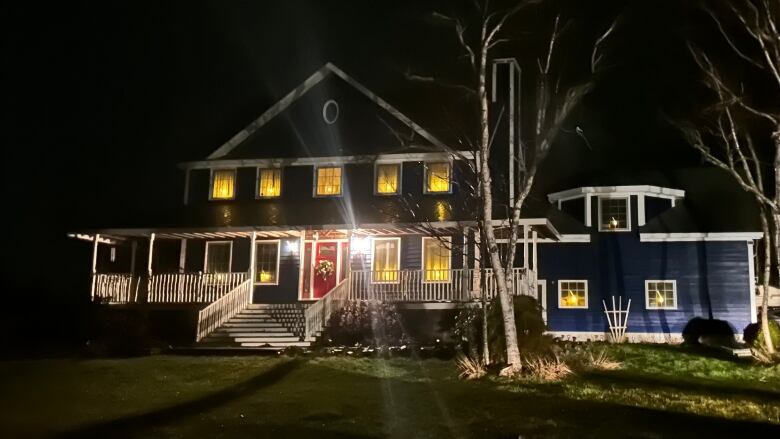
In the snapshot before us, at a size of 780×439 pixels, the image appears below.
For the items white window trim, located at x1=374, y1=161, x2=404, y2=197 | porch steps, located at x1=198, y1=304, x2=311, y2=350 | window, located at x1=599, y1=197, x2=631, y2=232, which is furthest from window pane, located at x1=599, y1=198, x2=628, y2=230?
porch steps, located at x1=198, y1=304, x2=311, y2=350

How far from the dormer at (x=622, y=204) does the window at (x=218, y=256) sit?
12388 millimetres

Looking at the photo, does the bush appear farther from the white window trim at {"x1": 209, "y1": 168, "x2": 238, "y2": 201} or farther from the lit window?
the white window trim at {"x1": 209, "y1": 168, "x2": 238, "y2": 201}

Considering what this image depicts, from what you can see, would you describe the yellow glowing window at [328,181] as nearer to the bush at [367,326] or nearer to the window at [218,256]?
the window at [218,256]

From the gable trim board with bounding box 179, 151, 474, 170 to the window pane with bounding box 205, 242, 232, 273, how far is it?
9.36 ft

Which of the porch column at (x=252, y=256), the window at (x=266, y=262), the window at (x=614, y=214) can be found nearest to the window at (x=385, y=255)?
the window at (x=266, y=262)

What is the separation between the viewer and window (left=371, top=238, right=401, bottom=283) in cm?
2366

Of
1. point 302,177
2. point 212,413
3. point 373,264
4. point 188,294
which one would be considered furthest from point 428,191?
point 212,413

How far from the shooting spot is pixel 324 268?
955 inches

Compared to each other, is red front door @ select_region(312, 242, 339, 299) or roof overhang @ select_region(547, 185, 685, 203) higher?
roof overhang @ select_region(547, 185, 685, 203)

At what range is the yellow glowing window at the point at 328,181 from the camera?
80.7 ft

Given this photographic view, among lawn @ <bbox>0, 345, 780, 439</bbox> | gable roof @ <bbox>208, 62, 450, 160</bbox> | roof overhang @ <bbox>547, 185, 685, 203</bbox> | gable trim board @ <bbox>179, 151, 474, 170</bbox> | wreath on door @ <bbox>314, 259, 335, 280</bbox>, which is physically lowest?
lawn @ <bbox>0, 345, 780, 439</bbox>

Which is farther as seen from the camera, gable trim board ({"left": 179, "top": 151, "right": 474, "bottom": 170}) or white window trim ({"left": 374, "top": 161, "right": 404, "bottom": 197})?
white window trim ({"left": 374, "top": 161, "right": 404, "bottom": 197})

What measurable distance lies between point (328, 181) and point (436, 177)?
12.6 ft

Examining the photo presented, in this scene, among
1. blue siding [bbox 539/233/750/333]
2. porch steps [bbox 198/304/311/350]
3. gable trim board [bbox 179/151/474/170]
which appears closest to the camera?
porch steps [bbox 198/304/311/350]
